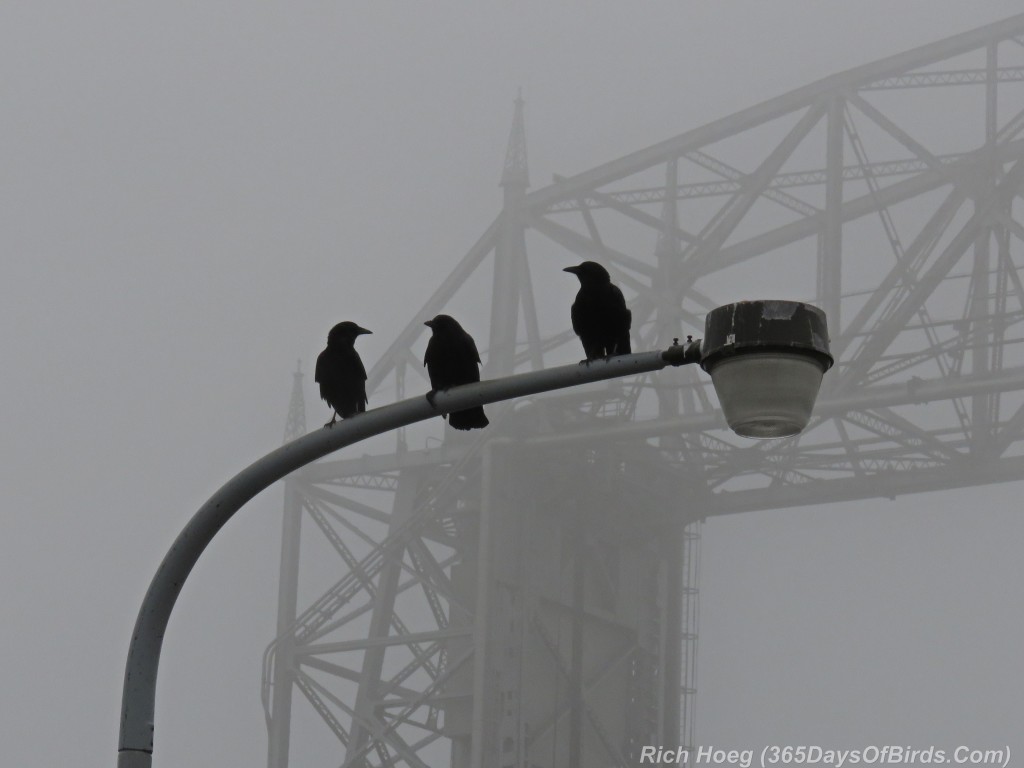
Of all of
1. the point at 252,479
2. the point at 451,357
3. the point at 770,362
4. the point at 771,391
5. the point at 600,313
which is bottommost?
the point at 252,479

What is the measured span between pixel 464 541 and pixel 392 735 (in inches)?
167

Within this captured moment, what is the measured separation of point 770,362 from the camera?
723 centimetres

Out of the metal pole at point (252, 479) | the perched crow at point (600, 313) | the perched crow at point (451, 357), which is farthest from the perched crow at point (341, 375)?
the metal pole at point (252, 479)

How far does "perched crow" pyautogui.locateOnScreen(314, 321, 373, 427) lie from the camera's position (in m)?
12.5

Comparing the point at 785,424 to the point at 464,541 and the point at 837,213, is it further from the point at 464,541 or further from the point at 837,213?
the point at 464,541

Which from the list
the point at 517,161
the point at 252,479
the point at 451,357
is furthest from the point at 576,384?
the point at 517,161

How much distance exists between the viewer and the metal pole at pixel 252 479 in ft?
24.9

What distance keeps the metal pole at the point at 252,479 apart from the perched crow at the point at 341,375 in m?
4.10

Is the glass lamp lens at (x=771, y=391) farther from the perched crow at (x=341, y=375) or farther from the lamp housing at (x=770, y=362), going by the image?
the perched crow at (x=341, y=375)

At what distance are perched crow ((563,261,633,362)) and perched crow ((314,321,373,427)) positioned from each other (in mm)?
1403

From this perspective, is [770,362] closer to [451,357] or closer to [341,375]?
[451,357]

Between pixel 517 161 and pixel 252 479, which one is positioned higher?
pixel 517 161

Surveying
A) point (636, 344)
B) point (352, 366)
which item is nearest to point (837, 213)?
point (636, 344)

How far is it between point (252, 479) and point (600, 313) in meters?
5.14
